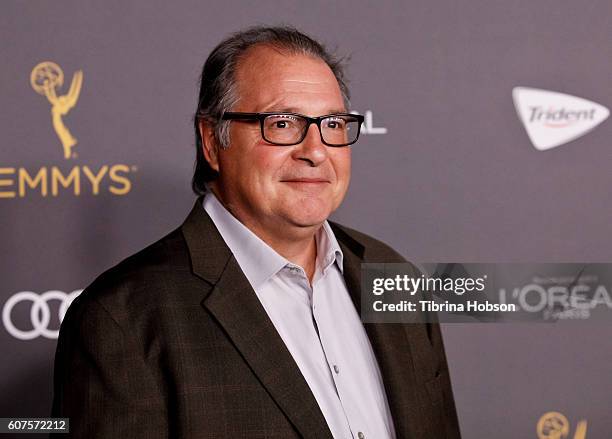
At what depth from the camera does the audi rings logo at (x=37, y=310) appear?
203 cm

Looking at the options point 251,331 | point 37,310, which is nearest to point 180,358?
point 251,331

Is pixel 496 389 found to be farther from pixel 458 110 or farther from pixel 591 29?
pixel 591 29

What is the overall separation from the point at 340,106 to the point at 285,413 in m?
0.55

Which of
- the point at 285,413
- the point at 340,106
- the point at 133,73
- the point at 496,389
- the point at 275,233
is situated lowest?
the point at 285,413

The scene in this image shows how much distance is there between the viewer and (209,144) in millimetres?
1495

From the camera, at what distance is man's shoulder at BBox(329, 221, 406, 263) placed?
1622 mm

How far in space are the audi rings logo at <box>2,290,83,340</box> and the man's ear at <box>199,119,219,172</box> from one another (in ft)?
2.40

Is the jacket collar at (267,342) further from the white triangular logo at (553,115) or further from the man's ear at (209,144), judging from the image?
the white triangular logo at (553,115)

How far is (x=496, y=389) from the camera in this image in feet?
6.72

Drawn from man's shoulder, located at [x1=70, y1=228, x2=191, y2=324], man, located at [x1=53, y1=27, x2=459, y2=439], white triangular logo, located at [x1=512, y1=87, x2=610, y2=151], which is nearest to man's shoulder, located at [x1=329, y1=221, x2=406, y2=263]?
man, located at [x1=53, y1=27, x2=459, y2=439]

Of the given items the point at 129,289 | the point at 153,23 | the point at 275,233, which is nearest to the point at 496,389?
the point at 275,233

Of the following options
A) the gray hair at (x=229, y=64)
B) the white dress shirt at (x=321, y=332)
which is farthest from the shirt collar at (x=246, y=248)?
the gray hair at (x=229, y=64)

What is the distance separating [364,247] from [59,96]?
92cm

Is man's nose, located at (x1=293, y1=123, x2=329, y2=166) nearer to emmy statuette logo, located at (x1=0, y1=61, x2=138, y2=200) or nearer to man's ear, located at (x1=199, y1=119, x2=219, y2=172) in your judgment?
man's ear, located at (x1=199, y1=119, x2=219, y2=172)
